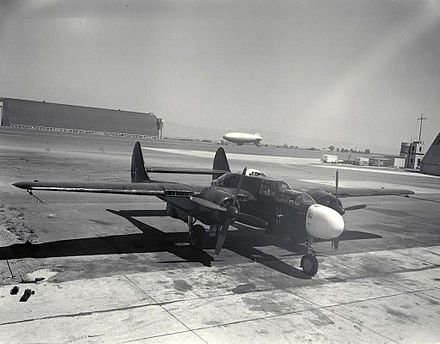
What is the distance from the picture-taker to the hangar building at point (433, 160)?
279ft

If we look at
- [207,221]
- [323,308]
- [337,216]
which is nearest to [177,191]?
[207,221]

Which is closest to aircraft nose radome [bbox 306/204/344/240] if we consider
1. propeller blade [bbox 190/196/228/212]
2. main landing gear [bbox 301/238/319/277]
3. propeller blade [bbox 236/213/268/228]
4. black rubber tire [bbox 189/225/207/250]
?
main landing gear [bbox 301/238/319/277]

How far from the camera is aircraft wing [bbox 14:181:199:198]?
578 inches

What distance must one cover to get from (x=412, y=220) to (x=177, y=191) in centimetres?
1967

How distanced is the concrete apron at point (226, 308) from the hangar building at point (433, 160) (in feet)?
262

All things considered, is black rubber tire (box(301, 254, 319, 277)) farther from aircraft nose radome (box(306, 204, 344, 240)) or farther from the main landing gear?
aircraft nose radome (box(306, 204, 344, 240))

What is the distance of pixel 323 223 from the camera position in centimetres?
1451

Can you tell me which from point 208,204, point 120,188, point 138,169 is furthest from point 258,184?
point 138,169

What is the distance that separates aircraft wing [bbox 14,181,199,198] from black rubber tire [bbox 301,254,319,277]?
16.9 feet

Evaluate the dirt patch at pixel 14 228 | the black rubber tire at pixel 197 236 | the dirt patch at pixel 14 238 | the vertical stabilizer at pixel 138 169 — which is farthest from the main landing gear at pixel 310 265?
the vertical stabilizer at pixel 138 169

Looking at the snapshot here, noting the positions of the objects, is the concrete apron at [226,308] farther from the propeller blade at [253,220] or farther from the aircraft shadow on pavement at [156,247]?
the propeller blade at [253,220]

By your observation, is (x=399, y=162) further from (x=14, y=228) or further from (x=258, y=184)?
(x=14, y=228)

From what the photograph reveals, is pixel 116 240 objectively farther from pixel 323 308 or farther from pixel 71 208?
pixel 323 308

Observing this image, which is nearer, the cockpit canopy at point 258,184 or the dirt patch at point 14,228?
the dirt patch at point 14,228
